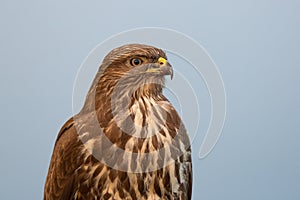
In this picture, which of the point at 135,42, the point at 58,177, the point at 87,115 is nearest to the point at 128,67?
the point at 135,42

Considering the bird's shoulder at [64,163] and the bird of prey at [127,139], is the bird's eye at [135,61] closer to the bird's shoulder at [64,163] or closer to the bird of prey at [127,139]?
the bird of prey at [127,139]

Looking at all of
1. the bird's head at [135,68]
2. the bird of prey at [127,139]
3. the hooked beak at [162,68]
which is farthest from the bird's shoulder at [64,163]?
the hooked beak at [162,68]

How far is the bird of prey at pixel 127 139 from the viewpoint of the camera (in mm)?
1232

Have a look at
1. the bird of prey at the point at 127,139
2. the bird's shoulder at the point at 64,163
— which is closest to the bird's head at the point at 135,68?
the bird of prey at the point at 127,139

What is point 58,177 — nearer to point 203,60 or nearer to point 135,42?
point 135,42

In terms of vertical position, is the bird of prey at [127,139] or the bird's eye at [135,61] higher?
A: the bird's eye at [135,61]

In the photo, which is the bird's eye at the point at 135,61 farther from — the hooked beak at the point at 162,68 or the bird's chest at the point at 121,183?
the bird's chest at the point at 121,183

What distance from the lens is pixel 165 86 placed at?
52.2 inches

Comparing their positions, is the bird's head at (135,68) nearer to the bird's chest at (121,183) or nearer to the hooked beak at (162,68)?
the hooked beak at (162,68)

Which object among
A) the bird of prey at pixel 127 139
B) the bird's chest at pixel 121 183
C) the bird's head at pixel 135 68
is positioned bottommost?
the bird's chest at pixel 121 183

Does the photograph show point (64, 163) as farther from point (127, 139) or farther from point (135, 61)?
point (135, 61)

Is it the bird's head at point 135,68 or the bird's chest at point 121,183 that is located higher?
the bird's head at point 135,68

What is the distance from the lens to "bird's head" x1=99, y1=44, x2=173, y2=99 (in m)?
1.24

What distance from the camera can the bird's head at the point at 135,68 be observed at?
4.08ft
